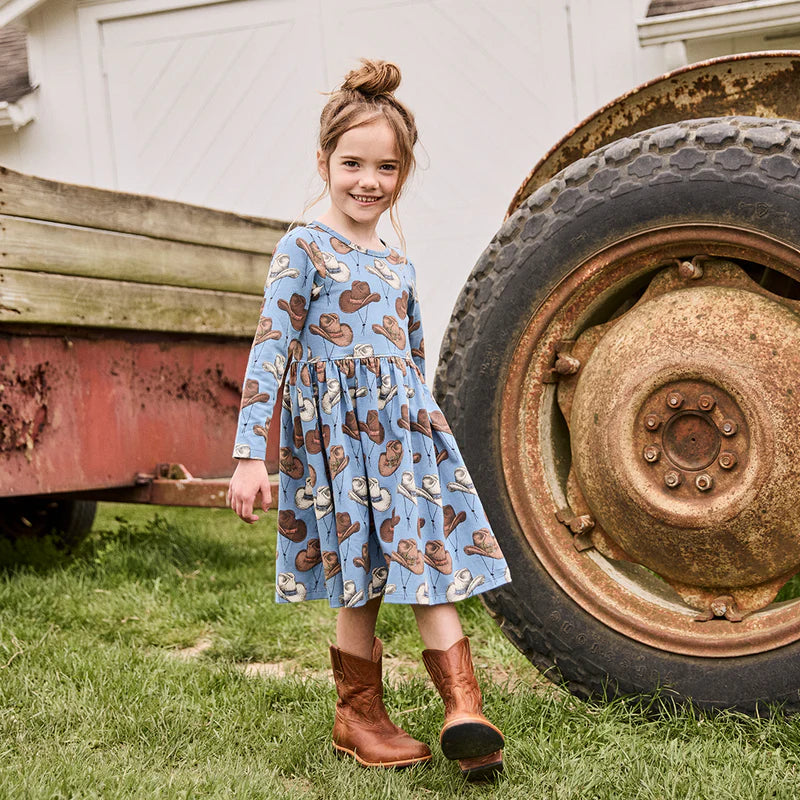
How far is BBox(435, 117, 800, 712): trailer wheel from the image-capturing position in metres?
1.83

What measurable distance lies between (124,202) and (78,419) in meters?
0.84

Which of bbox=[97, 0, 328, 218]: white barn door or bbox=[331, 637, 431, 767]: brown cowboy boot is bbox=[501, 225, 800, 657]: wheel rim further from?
bbox=[97, 0, 328, 218]: white barn door

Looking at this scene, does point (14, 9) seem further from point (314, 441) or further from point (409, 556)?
point (409, 556)

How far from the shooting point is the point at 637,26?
5.51 m

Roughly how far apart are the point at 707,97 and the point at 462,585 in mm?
1271

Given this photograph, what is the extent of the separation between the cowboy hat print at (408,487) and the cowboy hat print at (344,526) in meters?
0.11

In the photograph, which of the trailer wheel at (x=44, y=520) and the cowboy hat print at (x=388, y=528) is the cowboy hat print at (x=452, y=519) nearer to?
the cowboy hat print at (x=388, y=528)

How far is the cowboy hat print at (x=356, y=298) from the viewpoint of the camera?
1968 mm

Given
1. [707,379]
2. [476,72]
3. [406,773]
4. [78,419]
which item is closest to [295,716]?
[406,773]

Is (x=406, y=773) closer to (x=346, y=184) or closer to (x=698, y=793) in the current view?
Answer: (x=698, y=793)

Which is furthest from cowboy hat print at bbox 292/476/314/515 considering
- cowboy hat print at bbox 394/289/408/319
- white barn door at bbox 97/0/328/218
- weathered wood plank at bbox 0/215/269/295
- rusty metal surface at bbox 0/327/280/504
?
white barn door at bbox 97/0/328/218

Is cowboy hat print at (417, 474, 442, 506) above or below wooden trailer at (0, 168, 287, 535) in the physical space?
below

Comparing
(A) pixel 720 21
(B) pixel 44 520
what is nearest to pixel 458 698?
(B) pixel 44 520

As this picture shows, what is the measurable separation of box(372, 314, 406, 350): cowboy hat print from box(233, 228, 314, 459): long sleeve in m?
0.17
